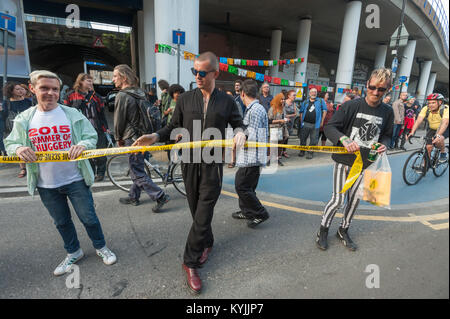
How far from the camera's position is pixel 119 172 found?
17.4 ft

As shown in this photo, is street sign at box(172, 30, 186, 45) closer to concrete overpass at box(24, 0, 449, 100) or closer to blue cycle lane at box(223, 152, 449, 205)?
concrete overpass at box(24, 0, 449, 100)

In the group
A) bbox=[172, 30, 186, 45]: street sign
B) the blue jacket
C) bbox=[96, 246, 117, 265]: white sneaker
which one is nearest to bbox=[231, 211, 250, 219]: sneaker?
bbox=[96, 246, 117, 265]: white sneaker

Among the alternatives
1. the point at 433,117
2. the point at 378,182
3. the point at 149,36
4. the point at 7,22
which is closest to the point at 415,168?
the point at 433,117

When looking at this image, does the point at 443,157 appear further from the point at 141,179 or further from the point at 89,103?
the point at 89,103

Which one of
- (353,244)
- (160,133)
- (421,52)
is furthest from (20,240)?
(421,52)

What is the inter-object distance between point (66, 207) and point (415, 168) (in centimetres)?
654

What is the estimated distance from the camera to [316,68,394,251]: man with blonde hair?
251 centimetres

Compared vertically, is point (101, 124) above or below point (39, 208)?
above

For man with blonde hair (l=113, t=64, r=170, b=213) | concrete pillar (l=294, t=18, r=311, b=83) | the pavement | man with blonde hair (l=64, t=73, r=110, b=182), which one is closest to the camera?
the pavement

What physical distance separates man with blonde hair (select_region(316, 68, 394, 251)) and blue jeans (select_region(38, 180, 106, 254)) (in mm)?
2523

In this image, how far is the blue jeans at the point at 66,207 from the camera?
231 cm
